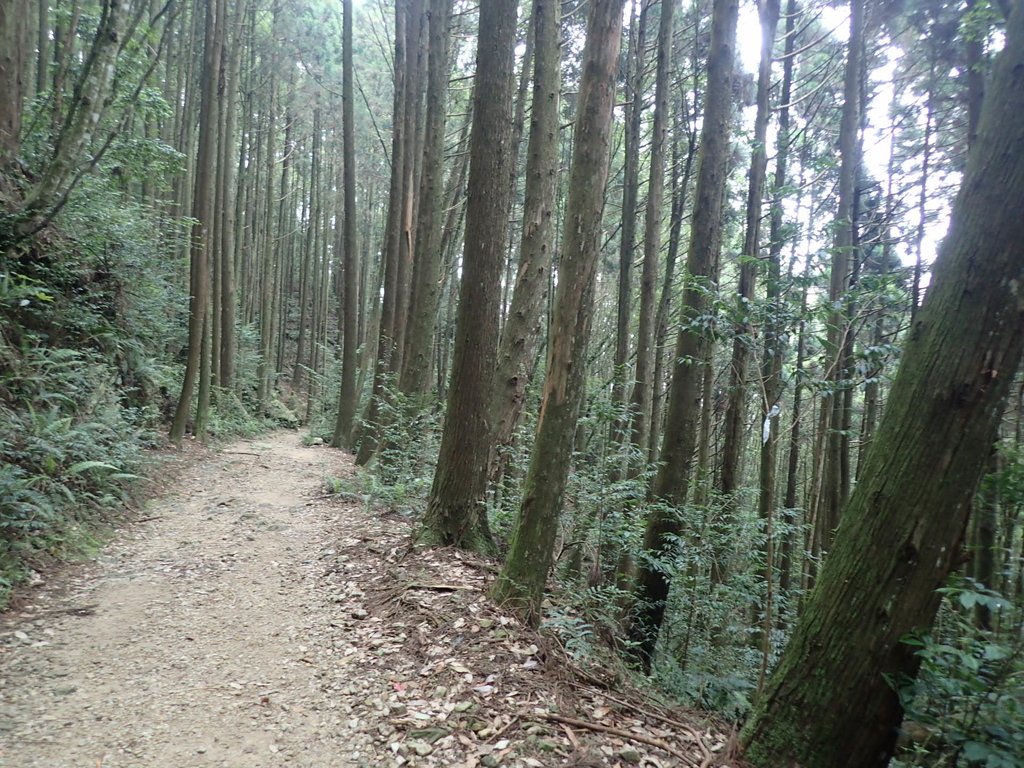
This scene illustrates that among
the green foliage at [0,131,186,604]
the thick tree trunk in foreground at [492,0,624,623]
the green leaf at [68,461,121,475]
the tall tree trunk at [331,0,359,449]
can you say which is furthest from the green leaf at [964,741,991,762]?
the tall tree trunk at [331,0,359,449]

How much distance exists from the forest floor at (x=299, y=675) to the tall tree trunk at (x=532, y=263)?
2.20m

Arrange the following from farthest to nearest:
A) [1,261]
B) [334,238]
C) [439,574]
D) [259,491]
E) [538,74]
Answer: [334,238]
[259,491]
[1,261]
[538,74]
[439,574]

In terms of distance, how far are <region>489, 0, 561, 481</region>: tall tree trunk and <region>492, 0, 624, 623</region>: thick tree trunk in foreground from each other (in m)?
2.49

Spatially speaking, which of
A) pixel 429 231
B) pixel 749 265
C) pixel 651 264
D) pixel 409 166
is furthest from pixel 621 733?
pixel 409 166

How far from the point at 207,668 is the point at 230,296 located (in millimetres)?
14061

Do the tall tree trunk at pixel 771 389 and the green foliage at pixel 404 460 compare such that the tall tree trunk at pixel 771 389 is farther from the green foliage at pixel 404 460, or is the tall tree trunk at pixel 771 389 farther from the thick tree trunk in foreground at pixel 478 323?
the green foliage at pixel 404 460

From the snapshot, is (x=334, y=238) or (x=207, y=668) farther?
(x=334, y=238)

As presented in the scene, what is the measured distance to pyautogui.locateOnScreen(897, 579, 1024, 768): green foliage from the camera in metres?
2.64

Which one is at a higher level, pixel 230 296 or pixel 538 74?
pixel 538 74

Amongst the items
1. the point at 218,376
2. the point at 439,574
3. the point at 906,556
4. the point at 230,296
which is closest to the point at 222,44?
the point at 230,296

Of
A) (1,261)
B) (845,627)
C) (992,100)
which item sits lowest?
(845,627)

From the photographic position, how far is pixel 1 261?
7.70 m

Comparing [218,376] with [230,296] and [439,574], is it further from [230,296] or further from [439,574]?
[439,574]

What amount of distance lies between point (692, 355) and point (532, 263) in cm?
227
